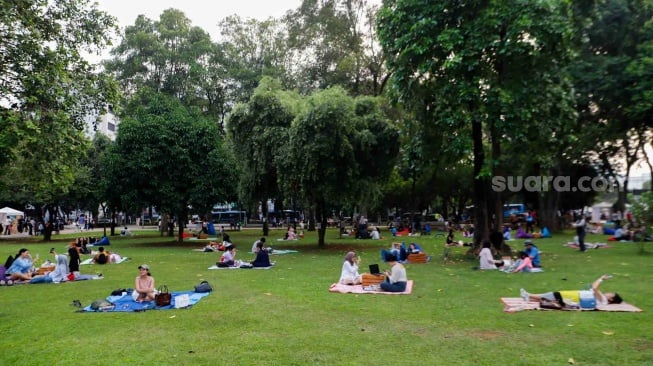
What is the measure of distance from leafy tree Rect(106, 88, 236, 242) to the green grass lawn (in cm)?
1343

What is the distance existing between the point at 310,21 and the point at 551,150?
20907 millimetres

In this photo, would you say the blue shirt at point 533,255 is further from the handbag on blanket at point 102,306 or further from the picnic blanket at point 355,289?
the handbag on blanket at point 102,306

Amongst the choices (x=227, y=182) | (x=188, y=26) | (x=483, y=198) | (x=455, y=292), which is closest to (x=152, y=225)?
(x=188, y=26)

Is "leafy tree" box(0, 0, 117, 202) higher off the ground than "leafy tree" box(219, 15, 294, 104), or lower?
lower

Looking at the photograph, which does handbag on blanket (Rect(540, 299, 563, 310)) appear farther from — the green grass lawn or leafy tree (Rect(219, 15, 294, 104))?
leafy tree (Rect(219, 15, 294, 104))

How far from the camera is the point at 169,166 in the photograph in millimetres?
28562

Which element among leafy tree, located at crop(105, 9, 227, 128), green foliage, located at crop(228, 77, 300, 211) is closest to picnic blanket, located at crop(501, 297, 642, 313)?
green foliage, located at crop(228, 77, 300, 211)

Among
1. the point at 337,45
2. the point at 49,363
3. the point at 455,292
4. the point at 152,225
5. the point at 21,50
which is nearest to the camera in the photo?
the point at 49,363

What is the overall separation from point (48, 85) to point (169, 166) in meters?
14.5

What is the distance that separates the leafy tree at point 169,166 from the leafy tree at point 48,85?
1048cm

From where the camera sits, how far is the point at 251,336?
8.38m

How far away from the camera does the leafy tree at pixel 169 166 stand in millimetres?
28391

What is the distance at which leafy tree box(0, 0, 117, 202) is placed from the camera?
44.4 ft

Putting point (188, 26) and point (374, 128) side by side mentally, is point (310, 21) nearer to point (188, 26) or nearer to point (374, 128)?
point (188, 26)
